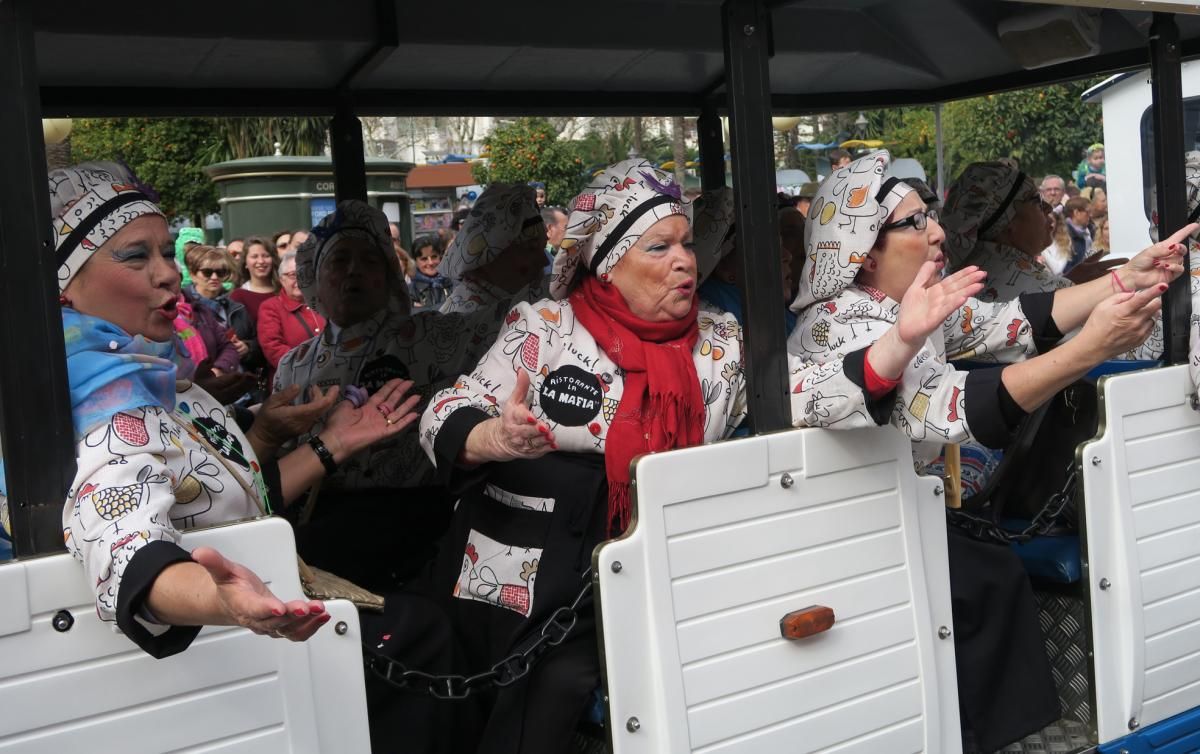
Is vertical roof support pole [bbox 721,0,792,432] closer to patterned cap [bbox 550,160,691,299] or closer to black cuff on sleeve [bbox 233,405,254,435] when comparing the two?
patterned cap [bbox 550,160,691,299]

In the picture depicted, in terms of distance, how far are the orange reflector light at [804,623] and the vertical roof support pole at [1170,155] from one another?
1.46 m

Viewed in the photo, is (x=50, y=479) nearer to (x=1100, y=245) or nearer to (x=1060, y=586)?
(x=1060, y=586)

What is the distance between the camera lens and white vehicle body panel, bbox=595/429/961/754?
8.43 feet

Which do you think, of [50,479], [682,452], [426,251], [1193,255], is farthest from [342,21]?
[426,251]

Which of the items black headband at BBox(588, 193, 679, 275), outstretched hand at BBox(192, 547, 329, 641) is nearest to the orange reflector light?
black headband at BBox(588, 193, 679, 275)

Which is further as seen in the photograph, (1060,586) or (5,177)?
(1060,586)

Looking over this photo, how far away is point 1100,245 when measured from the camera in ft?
40.3

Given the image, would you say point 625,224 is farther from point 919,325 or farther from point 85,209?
point 85,209

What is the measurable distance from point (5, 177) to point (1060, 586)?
3066mm

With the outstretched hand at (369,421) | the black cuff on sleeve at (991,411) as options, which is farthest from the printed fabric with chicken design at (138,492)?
the black cuff on sleeve at (991,411)

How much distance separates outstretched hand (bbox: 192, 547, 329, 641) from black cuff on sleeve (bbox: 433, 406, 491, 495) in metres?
1.07

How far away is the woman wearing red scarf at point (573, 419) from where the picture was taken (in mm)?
2930

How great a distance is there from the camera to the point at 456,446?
2.92 meters

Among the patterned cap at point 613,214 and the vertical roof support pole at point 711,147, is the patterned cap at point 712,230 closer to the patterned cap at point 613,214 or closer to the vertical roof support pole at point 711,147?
the vertical roof support pole at point 711,147
